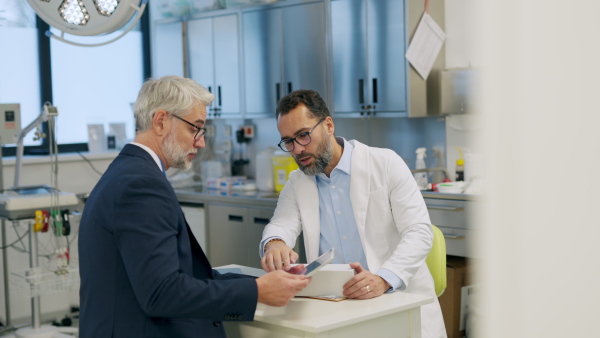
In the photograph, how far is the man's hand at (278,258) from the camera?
2.13 meters

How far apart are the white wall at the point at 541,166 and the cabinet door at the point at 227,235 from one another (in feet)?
13.4

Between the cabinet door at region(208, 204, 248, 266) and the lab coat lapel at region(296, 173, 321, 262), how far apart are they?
2.09 m

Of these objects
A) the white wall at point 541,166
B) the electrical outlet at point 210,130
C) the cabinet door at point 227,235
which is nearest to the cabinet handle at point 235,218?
the cabinet door at point 227,235

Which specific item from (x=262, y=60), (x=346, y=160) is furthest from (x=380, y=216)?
(x=262, y=60)

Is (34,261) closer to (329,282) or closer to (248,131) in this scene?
(248,131)

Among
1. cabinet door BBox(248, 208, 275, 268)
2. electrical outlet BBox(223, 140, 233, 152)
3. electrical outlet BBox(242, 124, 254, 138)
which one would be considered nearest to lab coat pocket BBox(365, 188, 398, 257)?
cabinet door BBox(248, 208, 275, 268)

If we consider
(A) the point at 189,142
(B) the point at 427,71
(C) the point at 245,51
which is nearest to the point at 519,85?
(A) the point at 189,142

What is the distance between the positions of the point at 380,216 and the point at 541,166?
1.94m

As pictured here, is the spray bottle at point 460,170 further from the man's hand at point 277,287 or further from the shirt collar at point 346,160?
the man's hand at point 277,287

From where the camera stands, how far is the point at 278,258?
214cm

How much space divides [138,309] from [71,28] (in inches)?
38.5

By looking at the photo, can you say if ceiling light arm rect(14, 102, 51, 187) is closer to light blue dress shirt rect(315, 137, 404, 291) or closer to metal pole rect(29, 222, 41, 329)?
metal pole rect(29, 222, 41, 329)

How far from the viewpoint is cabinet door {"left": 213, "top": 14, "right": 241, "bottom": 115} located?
16.1 feet

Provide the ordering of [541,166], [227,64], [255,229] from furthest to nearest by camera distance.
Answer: [227,64] → [255,229] → [541,166]
